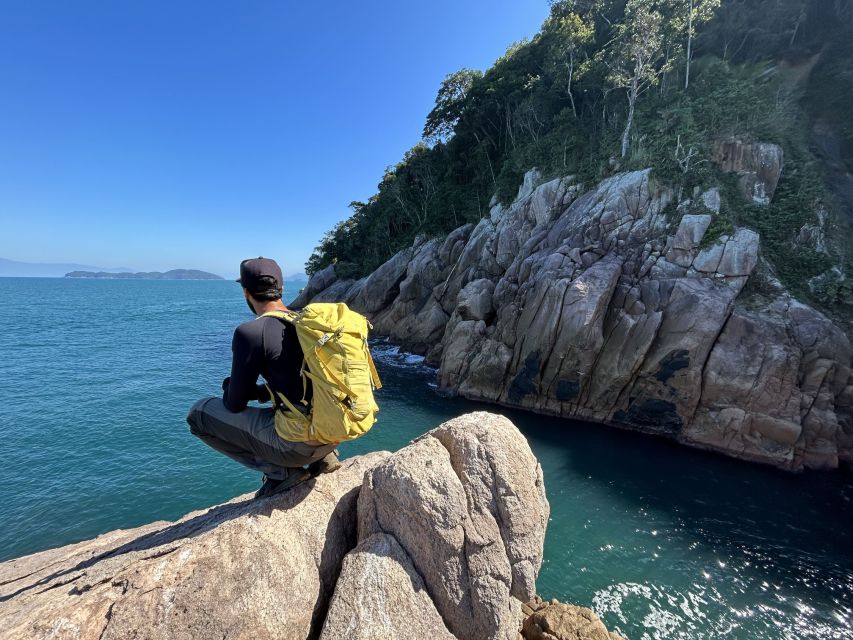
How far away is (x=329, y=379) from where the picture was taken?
3.72 metres

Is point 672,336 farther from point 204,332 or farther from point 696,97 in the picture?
point 204,332

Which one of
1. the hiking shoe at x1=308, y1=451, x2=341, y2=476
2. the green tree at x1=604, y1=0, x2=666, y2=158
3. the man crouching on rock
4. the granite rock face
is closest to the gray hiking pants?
the man crouching on rock

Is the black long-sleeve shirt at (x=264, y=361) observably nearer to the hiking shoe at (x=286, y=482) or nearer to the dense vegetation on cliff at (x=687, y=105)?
the hiking shoe at (x=286, y=482)

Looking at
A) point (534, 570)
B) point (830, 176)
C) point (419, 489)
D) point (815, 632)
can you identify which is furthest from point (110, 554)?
point (830, 176)

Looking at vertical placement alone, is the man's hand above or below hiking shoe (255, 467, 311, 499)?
above

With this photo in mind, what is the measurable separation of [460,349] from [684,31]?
29863 mm

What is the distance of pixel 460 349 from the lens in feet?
74.9

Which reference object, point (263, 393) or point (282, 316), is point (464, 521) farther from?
point (282, 316)

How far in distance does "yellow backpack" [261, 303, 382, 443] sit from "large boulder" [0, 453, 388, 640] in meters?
1.29

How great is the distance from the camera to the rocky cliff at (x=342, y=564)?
11.3ft

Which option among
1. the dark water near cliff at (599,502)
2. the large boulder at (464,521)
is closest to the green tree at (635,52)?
the dark water near cliff at (599,502)

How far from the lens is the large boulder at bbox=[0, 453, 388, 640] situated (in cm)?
329

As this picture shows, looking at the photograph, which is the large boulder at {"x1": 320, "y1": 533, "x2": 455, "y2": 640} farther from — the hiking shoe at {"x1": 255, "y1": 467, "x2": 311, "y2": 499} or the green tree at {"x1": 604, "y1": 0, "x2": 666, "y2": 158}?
the green tree at {"x1": 604, "y1": 0, "x2": 666, "y2": 158}

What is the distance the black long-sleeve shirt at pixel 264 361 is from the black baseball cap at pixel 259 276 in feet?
1.34
